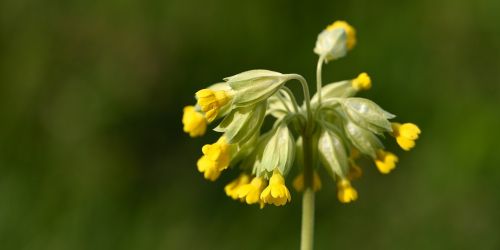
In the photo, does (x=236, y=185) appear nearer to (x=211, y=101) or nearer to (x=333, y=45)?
(x=211, y=101)

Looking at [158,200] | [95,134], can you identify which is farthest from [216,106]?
[95,134]

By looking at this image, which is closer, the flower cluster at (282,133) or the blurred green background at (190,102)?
the flower cluster at (282,133)

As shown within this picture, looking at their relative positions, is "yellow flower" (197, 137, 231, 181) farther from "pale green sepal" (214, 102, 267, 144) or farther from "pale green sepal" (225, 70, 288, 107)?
"pale green sepal" (225, 70, 288, 107)

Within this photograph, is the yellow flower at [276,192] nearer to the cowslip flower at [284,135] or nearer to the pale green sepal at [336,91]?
the cowslip flower at [284,135]

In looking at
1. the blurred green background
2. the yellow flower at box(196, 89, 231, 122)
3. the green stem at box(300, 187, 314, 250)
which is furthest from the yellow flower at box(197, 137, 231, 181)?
the blurred green background

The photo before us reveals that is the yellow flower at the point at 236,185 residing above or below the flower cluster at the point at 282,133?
below

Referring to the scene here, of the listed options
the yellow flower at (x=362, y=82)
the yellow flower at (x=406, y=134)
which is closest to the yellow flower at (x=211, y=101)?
the yellow flower at (x=362, y=82)
